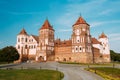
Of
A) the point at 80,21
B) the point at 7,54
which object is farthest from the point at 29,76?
the point at 80,21

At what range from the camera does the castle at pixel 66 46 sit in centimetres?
7138

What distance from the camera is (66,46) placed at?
8212cm

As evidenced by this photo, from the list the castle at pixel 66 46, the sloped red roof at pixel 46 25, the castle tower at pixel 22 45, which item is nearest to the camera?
the castle at pixel 66 46

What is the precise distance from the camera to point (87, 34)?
72812 mm

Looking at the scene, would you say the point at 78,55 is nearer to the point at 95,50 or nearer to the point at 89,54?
the point at 89,54

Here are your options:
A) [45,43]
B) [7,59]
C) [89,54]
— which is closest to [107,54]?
[89,54]

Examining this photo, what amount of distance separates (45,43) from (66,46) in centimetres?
1037

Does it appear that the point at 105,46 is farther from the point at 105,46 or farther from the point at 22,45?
the point at 22,45

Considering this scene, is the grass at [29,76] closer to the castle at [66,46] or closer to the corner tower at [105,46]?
the castle at [66,46]

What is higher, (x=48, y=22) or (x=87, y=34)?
(x=48, y=22)

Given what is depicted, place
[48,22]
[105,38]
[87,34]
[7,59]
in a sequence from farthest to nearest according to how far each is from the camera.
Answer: [105,38], [48,22], [87,34], [7,59]

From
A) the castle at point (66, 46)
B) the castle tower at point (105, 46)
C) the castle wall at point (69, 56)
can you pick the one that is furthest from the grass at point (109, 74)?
the castle tower at point (105, 46)

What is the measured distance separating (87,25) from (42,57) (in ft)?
86.2

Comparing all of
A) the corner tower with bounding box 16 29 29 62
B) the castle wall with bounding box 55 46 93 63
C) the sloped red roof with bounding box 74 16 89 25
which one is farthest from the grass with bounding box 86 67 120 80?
the corner tower with bounding box 16 29 29 62
